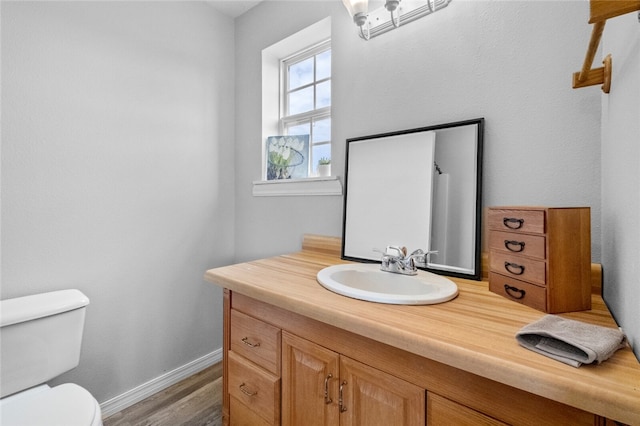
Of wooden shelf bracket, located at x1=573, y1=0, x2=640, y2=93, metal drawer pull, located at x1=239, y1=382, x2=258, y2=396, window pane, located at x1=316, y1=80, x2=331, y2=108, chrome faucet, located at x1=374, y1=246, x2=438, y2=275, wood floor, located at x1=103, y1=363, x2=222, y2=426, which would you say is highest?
window pane, located at x1=316, y1=80, x2=331, y2=108

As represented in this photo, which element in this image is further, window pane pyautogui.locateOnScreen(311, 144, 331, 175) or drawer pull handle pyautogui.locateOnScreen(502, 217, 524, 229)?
window pane pyautogui.locateOnScreen(311, 144, 331, 175)

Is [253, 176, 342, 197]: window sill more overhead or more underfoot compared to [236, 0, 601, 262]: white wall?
more underfoot

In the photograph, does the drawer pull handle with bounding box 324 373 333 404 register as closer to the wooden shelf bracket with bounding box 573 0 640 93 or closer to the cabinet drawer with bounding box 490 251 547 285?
the cabinet drawer with bounding box 490 251 547 285

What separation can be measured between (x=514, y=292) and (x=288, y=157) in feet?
4.85

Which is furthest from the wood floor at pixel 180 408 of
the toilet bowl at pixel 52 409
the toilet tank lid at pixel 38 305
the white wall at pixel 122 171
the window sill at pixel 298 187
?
the window sill at pixel 298 187

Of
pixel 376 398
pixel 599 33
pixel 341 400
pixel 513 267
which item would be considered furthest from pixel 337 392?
pixel 599 33

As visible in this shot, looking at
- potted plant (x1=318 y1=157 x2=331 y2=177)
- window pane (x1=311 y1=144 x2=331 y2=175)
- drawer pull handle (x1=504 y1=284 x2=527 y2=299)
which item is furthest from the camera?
window pane (x1=311 y1=144 x2=331 y2=175)

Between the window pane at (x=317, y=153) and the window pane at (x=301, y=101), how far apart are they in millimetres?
293

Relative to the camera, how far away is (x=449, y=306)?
2.76ft

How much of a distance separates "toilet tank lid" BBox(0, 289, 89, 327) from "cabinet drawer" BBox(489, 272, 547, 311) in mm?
1681

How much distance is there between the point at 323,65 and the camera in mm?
1924

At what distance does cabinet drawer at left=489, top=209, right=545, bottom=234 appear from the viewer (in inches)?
31.8

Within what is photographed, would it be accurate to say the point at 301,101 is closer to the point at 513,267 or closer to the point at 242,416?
the point at 513,267

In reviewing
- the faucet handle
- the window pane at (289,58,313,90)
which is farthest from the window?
the faucet handle
